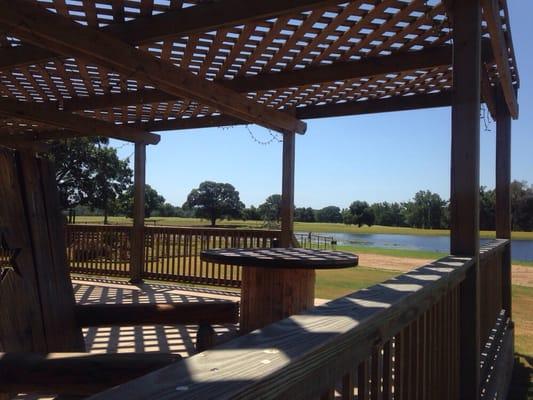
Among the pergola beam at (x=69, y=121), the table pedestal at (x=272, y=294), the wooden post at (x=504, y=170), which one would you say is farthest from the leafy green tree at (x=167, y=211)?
the table pedestal at (x=272, y=294)

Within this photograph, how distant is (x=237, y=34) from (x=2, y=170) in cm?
256

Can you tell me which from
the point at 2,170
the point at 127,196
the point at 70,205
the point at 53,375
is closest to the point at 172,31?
the point at 2,170

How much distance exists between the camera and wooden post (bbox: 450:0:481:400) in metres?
2.41

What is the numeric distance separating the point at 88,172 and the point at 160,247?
19494 millimetres

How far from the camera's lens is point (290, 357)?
72cm

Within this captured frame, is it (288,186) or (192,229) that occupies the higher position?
(288,186)

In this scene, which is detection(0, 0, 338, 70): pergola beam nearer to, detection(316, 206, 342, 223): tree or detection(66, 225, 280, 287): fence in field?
detection(66, 225, 280, 287): fence in field

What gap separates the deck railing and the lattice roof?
2038 mm

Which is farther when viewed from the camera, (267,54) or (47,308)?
(267,54)

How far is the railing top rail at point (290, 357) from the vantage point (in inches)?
22.6

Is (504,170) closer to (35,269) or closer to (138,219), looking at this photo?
(35,269)

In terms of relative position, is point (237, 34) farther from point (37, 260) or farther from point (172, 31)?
point (37, 260)

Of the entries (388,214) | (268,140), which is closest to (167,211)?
(388,214)

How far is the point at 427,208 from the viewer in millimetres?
68000
